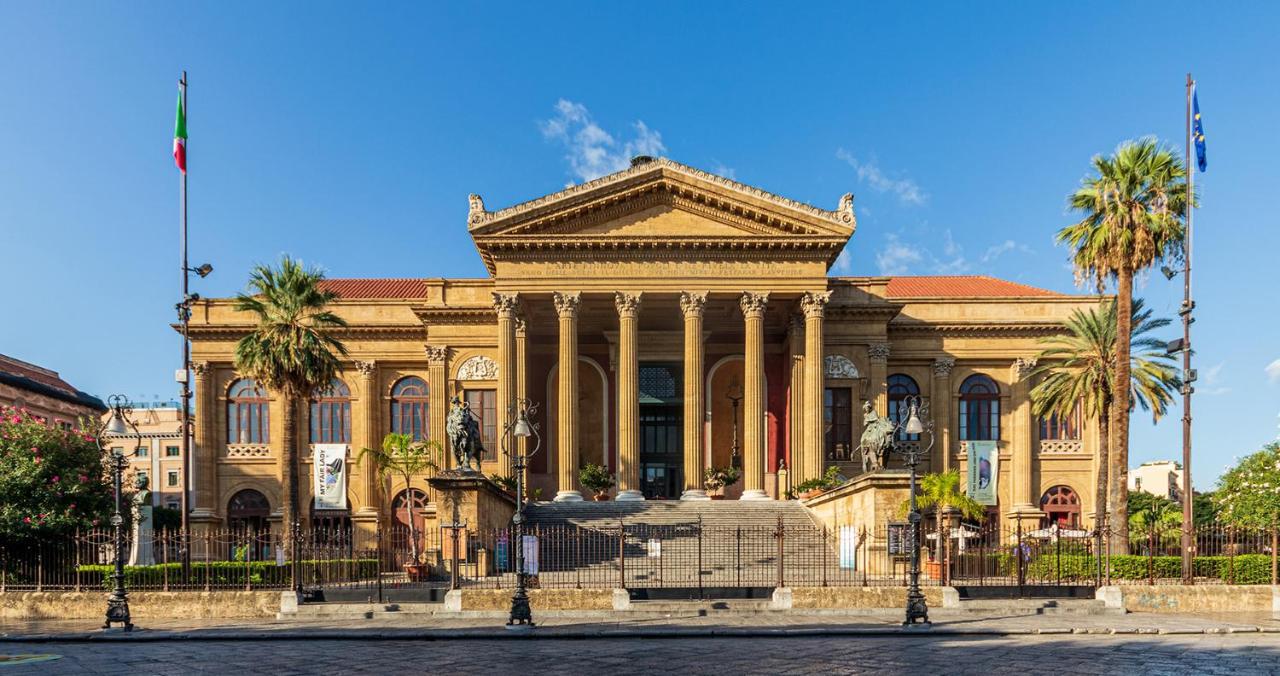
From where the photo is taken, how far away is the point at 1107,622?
19469 mm

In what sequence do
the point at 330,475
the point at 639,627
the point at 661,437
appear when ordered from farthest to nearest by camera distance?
the point at 661,437, the point at 330,475, the point at 639,627

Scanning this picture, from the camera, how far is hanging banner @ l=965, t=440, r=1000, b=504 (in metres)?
40.5

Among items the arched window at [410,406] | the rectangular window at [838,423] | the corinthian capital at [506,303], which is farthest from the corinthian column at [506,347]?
the rectangular window at [838,423]

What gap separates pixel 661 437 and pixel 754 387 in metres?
7.63

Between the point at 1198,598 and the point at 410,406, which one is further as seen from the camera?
the point at 410,406

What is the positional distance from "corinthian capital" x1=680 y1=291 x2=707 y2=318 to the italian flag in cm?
1814

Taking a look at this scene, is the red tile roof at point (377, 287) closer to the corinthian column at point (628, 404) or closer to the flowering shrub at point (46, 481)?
the corinthian column at point (628, 404)

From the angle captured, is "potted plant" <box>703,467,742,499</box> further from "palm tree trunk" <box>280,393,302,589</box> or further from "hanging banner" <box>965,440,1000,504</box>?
"palm tree trunk" <box>280,393,302,589</box>

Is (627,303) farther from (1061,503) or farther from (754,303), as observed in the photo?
(1061,503)

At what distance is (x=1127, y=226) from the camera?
29.1m

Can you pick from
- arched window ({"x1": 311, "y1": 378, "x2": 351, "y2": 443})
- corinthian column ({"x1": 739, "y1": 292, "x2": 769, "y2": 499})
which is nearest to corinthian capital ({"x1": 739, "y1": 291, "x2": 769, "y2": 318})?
corinthian column ({"x1": 739, "y1": 292, "x2": 769, "y2": 499})

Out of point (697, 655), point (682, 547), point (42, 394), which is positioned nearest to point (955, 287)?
point (682, 547)

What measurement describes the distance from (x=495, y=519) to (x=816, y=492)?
12.2m

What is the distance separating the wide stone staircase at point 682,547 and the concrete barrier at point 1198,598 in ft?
23.9
